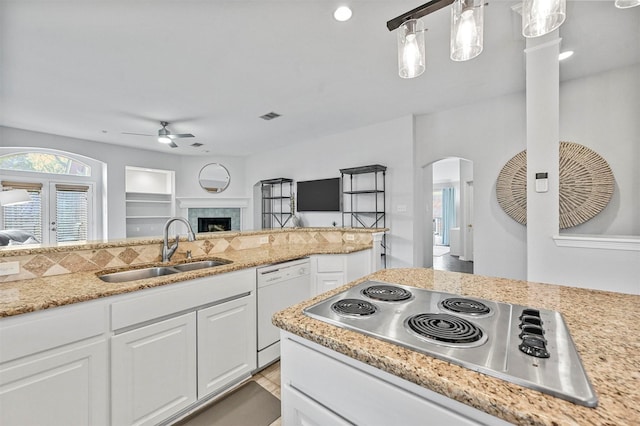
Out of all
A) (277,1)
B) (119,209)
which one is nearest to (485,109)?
(277,1)

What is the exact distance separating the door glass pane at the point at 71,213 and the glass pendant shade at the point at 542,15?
7368 mm

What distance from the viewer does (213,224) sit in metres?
7.28

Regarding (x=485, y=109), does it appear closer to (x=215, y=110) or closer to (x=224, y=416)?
(x=215, y=110)

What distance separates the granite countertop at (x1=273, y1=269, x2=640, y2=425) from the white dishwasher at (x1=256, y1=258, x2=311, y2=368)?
1.12 meters

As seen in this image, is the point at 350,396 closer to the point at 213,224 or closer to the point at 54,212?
the point at 54,212

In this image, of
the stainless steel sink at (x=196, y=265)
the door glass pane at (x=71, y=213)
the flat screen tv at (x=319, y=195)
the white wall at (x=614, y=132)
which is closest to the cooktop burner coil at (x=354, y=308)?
the stainless steel sink at (x=196, y=265)

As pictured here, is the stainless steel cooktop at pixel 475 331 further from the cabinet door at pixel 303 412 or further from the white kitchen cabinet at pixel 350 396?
the cabinet door at pixel 303 412

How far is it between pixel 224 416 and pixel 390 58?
3264 millimetres

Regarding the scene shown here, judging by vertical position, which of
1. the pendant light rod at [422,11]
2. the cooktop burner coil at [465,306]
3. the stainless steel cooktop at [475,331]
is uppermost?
the pendant light rod at [422,11]

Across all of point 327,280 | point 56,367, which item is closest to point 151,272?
point 56,367

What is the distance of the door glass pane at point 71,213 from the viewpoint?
5.36m

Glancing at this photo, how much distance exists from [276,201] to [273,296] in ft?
15.3

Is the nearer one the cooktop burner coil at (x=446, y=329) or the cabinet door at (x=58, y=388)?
the cooktop burner coil at (x=446, y=329)

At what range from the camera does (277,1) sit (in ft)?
6.36
